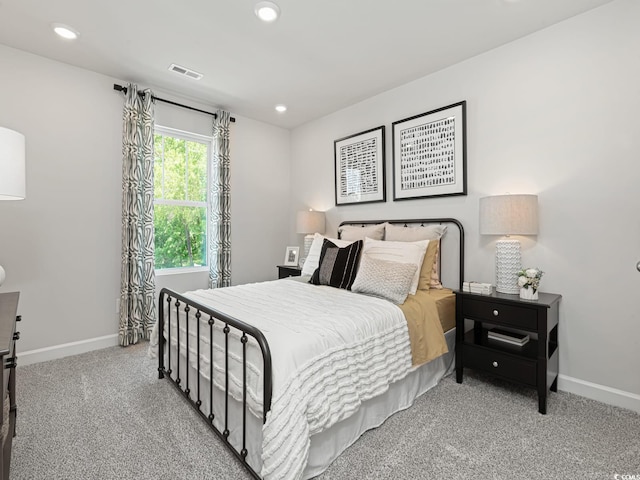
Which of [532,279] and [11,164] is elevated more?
[11,164]

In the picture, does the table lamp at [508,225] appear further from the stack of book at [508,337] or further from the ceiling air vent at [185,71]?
the ceiling air vent at [185,71]

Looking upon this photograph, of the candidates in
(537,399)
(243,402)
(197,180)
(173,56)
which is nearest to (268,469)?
(243,402)

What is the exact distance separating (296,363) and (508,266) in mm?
1825

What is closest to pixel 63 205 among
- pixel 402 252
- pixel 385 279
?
pixel 385 279

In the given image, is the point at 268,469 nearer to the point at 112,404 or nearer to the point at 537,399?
the point at 112,404

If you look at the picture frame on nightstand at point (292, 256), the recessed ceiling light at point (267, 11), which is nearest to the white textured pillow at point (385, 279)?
the picture frame on nightstand at point (292, 256)

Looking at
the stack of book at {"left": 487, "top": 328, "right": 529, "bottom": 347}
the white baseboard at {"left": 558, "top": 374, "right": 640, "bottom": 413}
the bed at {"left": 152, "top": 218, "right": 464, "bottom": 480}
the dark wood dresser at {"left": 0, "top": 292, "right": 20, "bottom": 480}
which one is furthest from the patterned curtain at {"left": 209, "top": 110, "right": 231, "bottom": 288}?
the white baseboard at {"left": 558, "top": 374, "right": 640, "bottom": 413}

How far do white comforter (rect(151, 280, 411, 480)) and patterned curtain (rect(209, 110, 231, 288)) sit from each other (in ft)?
4.91

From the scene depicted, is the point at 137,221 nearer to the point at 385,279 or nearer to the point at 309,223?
the point at 309,223

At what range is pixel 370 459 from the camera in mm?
1654

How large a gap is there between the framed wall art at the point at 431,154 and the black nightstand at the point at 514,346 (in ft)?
3.49

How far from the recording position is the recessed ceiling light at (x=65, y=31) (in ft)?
7.91

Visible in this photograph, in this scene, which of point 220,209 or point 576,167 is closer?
point 576,167

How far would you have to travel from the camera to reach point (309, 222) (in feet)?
13.2
